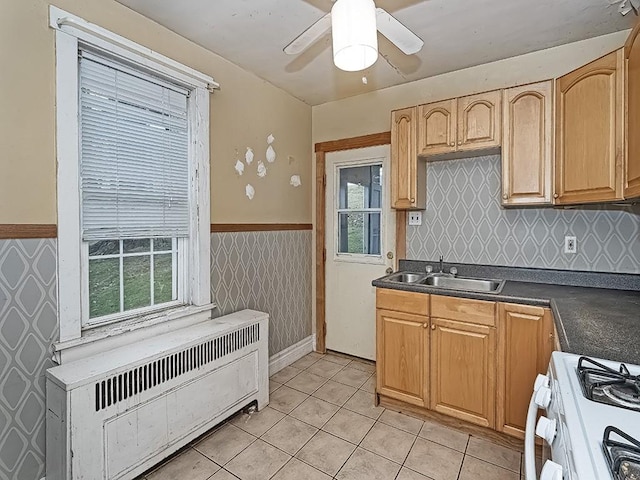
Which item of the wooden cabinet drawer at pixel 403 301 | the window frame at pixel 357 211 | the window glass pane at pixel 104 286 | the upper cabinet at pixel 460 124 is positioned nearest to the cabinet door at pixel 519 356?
the wooden cabinet drawer at pixel 403 301

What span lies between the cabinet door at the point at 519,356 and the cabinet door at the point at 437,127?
1.15 m

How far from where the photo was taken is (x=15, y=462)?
59.7 inches

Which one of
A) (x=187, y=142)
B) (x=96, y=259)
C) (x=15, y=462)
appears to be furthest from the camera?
(x=187, y=142)

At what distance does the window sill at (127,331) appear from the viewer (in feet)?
5.50

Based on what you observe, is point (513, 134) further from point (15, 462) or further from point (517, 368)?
point (15, 462)

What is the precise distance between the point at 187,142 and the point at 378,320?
71.1 inches

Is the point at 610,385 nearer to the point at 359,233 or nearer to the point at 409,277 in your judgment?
the point at 409,277

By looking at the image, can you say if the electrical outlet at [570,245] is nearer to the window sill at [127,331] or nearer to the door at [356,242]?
the door at [356,242]

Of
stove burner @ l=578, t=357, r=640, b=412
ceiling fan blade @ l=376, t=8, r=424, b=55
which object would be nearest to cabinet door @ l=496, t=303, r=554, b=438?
stove burner @ l=578, t=357, r=640, b=412

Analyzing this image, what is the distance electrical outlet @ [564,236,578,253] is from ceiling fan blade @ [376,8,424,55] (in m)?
1.71

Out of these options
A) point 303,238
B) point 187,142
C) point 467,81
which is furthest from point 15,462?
point 467,81

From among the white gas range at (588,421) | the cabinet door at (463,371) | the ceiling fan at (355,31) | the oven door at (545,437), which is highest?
the ceiling fan at (355,31)

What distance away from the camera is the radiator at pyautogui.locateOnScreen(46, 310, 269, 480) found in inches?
58.1

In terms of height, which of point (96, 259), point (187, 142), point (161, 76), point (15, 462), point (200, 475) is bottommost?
point (200, 475)
